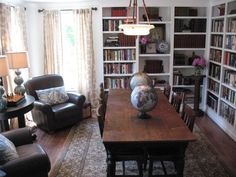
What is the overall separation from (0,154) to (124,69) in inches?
139

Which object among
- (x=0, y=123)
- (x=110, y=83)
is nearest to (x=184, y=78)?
(x=110, y=83)

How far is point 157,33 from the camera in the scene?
18.2ft

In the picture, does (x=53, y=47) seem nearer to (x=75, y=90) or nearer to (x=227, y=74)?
(x=75, y=90)

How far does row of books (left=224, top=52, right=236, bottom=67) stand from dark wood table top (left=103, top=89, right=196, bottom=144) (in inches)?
65.0

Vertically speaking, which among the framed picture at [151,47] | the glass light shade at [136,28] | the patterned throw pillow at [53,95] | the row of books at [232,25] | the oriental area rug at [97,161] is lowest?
the oriental area rug at [97,161]

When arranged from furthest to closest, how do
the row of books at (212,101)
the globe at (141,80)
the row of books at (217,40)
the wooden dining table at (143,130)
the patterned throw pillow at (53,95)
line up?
the row of books at (212,101)
the row of books at (217,40)
the patterned throw pillow at (53,95)
the globe at (141,80)
the wooden dining table at (143,130)

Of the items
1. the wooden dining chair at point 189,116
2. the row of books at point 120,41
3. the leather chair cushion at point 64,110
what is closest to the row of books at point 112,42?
the row of books at point 120,41

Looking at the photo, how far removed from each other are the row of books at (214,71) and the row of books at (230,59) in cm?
40

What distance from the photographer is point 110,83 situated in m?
5.68

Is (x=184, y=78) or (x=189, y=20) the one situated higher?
(x=189, y=20)

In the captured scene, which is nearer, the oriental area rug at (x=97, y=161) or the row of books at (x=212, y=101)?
the oriental area rug at (x=97, y=161)

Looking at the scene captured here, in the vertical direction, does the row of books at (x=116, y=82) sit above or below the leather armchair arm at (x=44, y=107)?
above

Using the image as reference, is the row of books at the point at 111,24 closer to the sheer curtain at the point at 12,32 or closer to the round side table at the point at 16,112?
the sheer curtain at the point at 12,32

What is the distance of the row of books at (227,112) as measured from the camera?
173 inches
